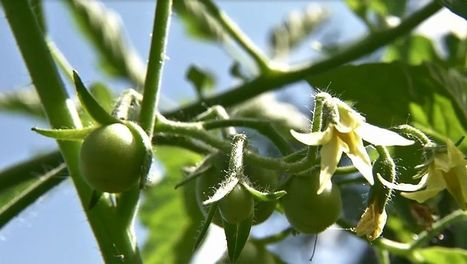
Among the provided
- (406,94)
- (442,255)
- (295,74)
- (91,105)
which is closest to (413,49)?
(295,74)

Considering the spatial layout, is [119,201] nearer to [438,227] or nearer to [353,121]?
[353,121]

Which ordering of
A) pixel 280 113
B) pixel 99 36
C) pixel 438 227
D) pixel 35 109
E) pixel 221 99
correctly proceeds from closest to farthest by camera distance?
pixel 438 227
pixel 221 99
pixel 280 113
pixel 35 109
pixel 99 36

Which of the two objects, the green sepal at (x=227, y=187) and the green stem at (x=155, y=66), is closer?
the green sepal at (x=227, y=187)

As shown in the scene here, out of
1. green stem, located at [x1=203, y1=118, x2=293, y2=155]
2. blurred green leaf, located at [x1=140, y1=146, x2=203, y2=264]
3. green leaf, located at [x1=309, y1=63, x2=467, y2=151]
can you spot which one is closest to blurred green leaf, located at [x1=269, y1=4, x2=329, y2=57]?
blurred green leaf, located at [x1=140, y1=146, x2=203, y2=264]

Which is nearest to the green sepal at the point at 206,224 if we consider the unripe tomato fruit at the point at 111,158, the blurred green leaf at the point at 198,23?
the unripe tomato fruit at the point at 111,158

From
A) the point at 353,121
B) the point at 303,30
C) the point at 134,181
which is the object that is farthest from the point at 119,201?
the point at 303,30

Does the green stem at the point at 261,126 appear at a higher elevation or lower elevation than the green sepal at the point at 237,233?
lower

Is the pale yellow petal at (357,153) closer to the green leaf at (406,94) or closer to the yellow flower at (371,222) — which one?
the yellow flower at (371,222)
